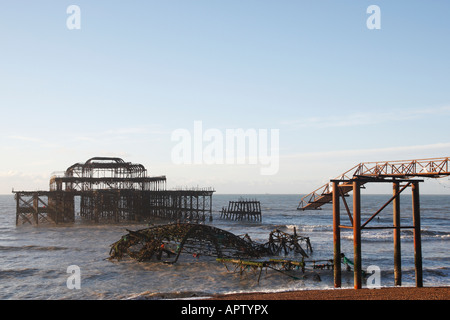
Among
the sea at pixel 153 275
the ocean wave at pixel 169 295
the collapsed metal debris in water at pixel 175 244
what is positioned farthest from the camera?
the collapsed metal debris in water at pixel 175 244

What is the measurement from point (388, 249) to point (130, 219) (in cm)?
4085

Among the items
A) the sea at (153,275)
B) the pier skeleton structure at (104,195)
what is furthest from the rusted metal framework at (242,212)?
the sea at (153,275)

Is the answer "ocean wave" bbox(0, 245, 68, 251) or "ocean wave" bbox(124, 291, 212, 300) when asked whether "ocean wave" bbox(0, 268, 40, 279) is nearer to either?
"ocean wave" bbox(0, 245, 68, 251)

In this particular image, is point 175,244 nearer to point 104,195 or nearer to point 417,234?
point 417,234

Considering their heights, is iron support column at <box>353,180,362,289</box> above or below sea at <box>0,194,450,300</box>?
above

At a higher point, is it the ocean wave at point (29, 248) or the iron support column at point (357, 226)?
the iron support column at point (357, 226)

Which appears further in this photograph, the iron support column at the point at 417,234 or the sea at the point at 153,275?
the sea at the point at 153,275

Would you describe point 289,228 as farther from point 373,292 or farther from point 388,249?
point 373,292

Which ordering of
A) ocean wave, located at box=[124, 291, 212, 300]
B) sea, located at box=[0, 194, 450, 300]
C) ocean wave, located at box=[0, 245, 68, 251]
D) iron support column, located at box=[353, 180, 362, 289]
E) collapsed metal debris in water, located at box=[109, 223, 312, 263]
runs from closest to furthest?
iron support column, located at box=[353, 180, 362, 289] → ocean wave, located at box=[124, 291, 212, 300] → sea, located at box=[0, 194, 450, 300] → collapsed metal debris in water, located at box=[109, 223, 312, 263] → ocean wave, located at box=[0, 245, 68, 251]

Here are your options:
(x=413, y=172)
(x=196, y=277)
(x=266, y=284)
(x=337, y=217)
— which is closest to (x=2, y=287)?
(x=196, y=277)

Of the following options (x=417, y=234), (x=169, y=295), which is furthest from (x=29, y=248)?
(x=417, y=234)

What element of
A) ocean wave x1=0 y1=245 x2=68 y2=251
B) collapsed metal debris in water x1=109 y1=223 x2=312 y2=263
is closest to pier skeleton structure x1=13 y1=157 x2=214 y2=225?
ocean wave x1=0 y1=245 x2=68 y2=251

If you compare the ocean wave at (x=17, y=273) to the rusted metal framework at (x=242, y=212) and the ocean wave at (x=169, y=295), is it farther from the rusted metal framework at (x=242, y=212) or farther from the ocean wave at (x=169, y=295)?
the rusted metal framework at (x=242, y=212)
